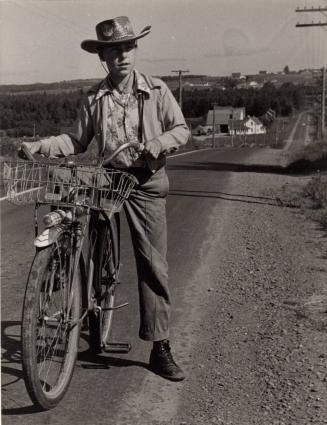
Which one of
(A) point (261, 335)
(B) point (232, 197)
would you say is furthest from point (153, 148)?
(B) point (232, 197)

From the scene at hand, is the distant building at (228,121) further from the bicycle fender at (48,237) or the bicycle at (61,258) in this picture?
the bicycle fender at (48,237)

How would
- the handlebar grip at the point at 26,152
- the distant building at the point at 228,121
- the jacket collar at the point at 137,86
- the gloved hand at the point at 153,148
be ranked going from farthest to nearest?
1. the distant building at the point at 228,121
2. the jacket collar at the point at 137,86
3. the gloved hand at the point at 153,148
4. the handlebar grip at the point at 26,152

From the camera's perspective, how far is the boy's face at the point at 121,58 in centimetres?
360

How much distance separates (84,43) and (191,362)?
206 cm

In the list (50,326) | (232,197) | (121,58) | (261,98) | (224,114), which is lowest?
(224,114)

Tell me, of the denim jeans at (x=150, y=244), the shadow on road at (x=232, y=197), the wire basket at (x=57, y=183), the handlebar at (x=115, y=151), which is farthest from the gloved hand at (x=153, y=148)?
the shadow on road at (x=232, y=197)

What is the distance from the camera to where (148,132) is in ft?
12.1

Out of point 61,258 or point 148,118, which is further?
point 148,118

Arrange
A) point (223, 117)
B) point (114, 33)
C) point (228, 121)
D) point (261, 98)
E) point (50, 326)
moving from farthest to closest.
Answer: point (261, 98) < point (223, 117) < point (228, 121) < point (114, 33) < point (50, 326)

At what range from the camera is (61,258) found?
3398mm

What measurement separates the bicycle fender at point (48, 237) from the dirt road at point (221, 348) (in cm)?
89

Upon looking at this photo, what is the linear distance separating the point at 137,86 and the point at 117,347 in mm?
1672

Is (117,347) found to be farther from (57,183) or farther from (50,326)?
(57,183)

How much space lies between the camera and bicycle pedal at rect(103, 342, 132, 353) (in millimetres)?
4098
